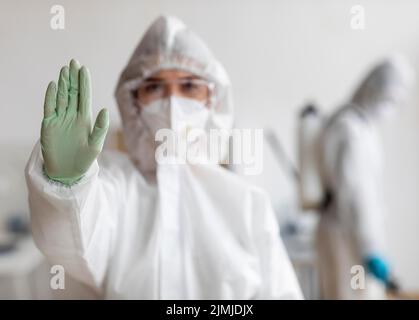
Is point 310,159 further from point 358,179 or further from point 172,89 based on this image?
point 172,89

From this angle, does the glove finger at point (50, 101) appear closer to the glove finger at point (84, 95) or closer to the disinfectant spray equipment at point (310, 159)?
the glove finger at point (84, 95)

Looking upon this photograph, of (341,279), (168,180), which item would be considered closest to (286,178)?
(341,279)

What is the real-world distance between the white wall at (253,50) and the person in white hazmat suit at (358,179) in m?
0.03

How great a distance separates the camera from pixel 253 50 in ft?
2.96

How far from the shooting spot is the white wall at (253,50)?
0.74 m

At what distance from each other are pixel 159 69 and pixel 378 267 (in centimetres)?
62

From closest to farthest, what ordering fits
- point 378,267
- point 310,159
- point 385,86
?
1. point 378,267
2. point 385,86
3. point 310,159

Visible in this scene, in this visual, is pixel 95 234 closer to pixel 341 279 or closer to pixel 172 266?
pixel 172 266

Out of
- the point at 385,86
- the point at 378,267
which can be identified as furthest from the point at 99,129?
the point at 385,86

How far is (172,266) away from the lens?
2.19ft

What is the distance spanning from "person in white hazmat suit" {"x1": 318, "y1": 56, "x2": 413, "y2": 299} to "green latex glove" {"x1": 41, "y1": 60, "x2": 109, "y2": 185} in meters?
0.64

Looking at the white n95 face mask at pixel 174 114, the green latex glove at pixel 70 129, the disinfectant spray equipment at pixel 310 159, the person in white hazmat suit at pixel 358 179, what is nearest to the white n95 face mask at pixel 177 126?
the white n95 face mask at pixel 174 114
